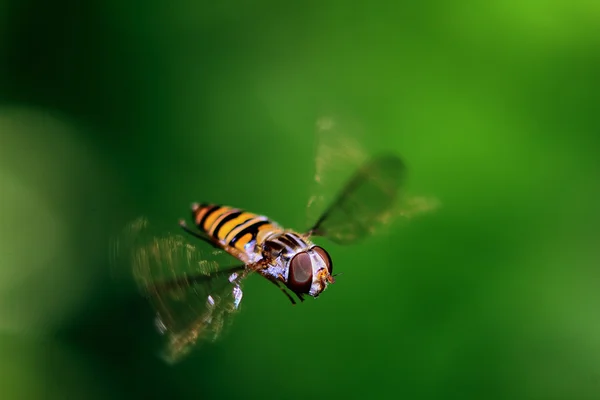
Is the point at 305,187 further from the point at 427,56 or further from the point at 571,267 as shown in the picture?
the point at 571,267

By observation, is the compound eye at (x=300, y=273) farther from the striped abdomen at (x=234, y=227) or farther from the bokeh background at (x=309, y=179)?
the bokeh background at (x=309, y=179)

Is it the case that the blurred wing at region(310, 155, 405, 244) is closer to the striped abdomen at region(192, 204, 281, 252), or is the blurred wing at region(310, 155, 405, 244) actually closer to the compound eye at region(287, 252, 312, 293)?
the striped abdomen at region(192, 204, 281, 252)

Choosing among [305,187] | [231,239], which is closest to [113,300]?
[305,187]

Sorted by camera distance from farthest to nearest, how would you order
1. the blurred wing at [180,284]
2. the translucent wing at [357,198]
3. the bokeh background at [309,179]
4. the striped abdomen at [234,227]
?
the bokeh background at [309,179] < the translucent wing at [357,198] < the striped abdomen at [234,227] < the blurred wing at [180,284]

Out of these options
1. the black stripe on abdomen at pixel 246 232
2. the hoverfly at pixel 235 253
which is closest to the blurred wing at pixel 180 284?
the hoverfly at pixel 235 253

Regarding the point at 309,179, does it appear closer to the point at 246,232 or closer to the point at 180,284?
the point at 246,232

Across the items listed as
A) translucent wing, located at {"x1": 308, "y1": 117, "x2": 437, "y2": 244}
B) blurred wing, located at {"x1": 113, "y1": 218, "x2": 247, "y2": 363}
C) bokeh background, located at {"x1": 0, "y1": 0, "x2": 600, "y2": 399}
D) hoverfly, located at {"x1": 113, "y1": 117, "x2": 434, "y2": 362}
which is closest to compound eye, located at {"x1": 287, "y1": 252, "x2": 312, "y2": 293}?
hoverfly, located at {"x1": 113, "y1": 117, "x2": 434, "y2": 362}
